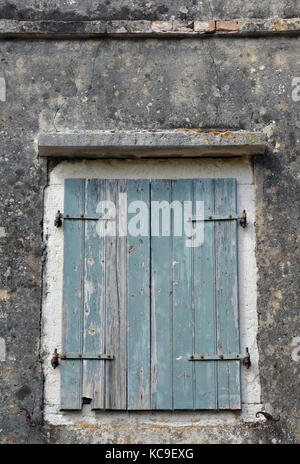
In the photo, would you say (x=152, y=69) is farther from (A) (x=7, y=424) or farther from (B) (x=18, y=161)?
(A) (x=7, y=424)

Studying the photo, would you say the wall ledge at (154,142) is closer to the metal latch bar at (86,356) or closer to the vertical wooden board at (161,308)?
the vertical wooden board at (161,308)

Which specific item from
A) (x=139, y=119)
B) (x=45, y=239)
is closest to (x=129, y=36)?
(x=139, y=119)

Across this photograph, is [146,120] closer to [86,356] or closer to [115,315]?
[115,315]

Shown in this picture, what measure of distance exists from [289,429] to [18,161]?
2.58 meters

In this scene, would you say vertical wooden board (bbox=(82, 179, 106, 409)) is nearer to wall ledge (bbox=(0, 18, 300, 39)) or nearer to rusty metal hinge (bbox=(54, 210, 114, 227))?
rusty metal hinge (bbox=(54, 210, 114, 227))

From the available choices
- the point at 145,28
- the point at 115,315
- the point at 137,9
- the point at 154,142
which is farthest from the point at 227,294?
the point at 137,9

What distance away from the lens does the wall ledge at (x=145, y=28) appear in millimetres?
5562

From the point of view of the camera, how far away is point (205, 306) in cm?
514

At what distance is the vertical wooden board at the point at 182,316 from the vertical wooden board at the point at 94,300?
1.57ft

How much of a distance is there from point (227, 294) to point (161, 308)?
45 cm

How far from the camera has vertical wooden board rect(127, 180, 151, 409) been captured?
5.03m

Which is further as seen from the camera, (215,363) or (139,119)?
(139,119)

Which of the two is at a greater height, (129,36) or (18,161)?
(129,36)

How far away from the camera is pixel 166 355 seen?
508 centimetres
